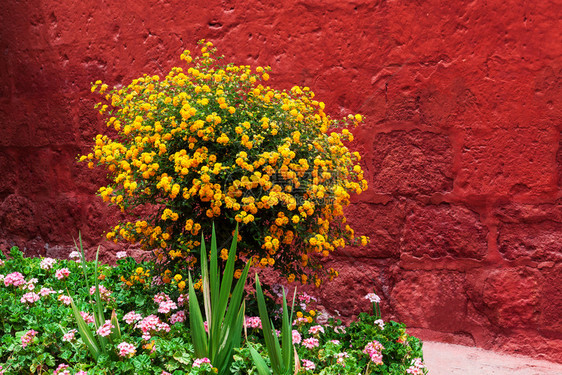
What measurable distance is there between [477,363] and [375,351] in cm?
89

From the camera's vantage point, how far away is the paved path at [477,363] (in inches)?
115

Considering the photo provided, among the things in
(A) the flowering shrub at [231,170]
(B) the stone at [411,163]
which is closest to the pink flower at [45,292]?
(A) the flowering shrub at [231,170]

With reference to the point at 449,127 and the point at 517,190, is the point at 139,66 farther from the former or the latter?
the point at 517,190

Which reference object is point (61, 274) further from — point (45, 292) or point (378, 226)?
point (378, 226)

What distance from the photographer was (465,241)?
325cm

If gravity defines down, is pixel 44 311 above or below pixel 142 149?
below

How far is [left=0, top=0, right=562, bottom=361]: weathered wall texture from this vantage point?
308cm

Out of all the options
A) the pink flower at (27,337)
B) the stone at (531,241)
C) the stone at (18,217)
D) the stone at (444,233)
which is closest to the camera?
the pink flower at (27,337)

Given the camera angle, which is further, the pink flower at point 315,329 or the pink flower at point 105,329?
the pink flower at point 315,329

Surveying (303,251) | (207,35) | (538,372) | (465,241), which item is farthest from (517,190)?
(207,35)

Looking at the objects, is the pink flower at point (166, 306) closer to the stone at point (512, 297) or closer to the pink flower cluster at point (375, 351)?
the pink flower cluster at point (375, 351)

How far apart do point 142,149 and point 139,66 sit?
1.49 meters

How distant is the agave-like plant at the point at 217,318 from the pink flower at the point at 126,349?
229 millimetres

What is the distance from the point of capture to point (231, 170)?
243 centimetres
